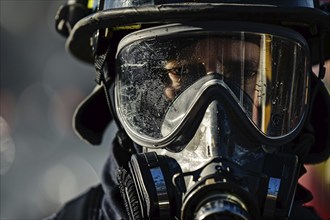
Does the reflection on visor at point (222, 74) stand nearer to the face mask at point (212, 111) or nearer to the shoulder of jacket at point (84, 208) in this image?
the face mask at point (212, 111)

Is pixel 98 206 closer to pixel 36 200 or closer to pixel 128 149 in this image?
pixel 128 149

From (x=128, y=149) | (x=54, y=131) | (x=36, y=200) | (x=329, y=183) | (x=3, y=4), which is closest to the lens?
(x=128, y=149)

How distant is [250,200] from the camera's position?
8.98 feet

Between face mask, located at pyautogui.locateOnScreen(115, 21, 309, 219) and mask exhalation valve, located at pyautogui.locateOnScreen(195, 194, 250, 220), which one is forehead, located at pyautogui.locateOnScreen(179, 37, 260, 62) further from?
mask exhalation valve, located at pyautogui.locateOnScreen(195, 194, 250, 220)

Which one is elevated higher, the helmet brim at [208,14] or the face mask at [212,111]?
the helmet brim at [208,14]

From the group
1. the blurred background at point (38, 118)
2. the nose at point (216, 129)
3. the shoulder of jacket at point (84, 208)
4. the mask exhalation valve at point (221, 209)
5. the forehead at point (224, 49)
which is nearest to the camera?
the mask exhalation valve at point (221, 209)

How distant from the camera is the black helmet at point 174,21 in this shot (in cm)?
287

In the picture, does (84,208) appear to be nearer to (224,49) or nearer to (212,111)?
(212,111)

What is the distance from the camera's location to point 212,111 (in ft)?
9.46

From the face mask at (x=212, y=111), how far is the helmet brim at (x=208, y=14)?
0.14ft

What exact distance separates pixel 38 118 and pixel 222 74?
7.31m

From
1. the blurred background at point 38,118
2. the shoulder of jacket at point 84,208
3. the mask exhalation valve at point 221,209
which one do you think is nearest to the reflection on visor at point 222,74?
the mask exhalation valve at point 221,209

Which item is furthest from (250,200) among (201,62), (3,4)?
(3,4)

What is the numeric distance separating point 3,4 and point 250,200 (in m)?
8.23
